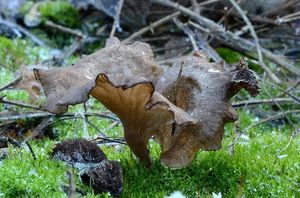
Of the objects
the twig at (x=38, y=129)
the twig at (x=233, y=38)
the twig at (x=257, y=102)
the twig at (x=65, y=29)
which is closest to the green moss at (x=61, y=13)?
the twig at (x=65, y=29)

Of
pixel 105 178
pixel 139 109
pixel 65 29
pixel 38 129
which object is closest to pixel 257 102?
pixel 38 129

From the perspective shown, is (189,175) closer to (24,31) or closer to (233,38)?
(233,38)

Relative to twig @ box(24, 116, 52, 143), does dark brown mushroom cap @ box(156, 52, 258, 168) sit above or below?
below

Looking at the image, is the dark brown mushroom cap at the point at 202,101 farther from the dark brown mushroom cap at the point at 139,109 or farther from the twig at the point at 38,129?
the twig at the point at 38,129

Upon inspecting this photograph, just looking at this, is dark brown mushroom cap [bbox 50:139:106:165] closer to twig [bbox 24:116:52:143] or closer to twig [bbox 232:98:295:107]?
twig [bbox 24:116:52:143]

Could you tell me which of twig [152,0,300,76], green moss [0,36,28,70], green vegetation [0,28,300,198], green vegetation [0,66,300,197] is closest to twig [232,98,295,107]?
twig [152,0,300,76]

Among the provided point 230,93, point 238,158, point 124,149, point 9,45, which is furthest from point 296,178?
point 9,45
